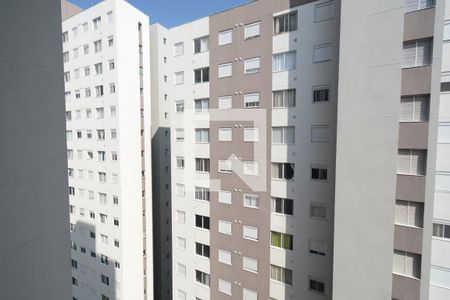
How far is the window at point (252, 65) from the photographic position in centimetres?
1166

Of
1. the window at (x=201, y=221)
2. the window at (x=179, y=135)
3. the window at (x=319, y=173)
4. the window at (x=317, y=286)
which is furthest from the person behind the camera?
the window at (x=179, y=135)

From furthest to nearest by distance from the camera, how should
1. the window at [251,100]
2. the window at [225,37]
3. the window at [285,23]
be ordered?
the window at [225,37] < the window at [251,100] < the window at [285,23]

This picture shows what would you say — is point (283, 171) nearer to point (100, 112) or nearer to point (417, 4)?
point (417, 4)

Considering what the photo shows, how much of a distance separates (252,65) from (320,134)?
466cm

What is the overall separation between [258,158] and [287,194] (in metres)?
2.17

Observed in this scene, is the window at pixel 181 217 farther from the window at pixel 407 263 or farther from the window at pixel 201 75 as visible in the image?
the window at pixel 407 263

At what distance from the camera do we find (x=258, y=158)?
11844mm

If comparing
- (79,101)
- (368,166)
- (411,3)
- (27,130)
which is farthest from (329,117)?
(79,101)

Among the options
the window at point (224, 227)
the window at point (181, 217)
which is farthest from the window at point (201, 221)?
the window at point (224, 227)

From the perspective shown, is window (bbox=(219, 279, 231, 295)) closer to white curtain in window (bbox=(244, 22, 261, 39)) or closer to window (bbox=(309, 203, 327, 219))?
window (bbox=(309, 203, 327, 219))

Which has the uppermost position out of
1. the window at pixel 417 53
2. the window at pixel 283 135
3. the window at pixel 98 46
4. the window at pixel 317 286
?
the window at pixel 98 46

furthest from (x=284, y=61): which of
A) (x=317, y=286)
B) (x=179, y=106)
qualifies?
(x=317, y=286)

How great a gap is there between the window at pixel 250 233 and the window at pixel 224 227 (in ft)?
3.05

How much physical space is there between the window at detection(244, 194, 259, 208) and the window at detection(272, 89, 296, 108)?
15.1 ft
